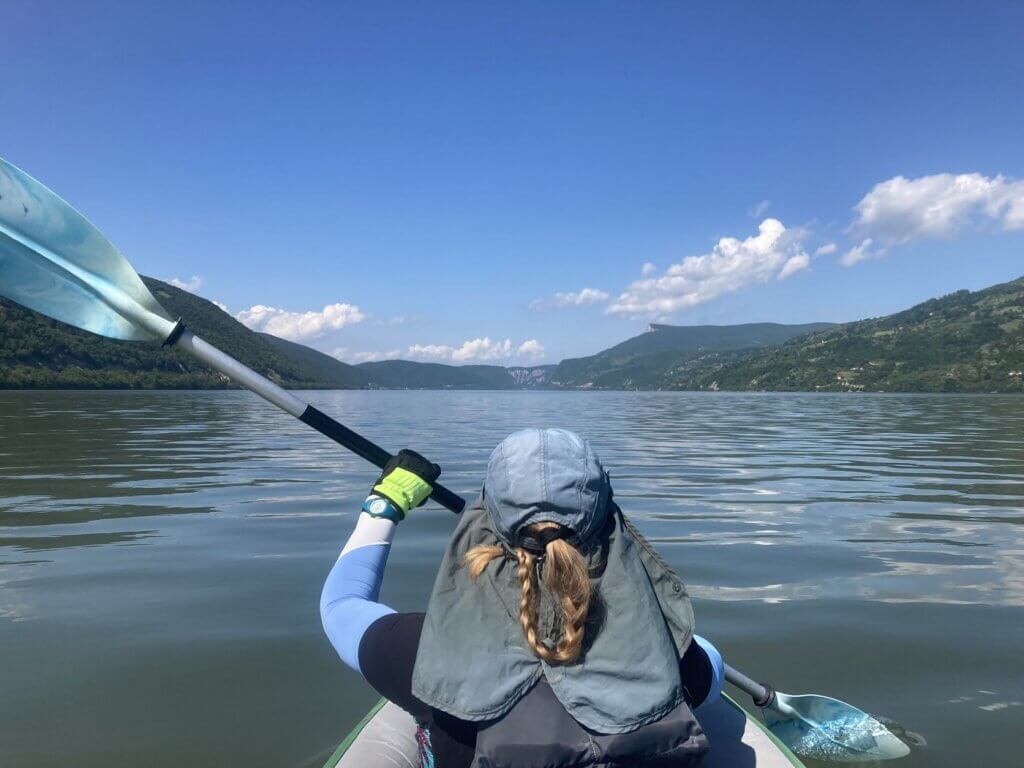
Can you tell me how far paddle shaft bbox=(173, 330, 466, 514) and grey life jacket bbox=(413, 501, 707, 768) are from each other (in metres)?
2.20

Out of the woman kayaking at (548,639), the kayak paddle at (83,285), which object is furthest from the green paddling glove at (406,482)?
the woman kayaking at (548,639)

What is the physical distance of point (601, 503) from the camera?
7.75ft

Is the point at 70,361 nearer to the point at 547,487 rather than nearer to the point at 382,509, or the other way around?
the point at 382,509

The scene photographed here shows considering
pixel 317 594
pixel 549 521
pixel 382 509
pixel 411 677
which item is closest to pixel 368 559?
pixel 382 509

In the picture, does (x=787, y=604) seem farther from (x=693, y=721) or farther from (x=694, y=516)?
(x=693, y=721)

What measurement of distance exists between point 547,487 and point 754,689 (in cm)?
361

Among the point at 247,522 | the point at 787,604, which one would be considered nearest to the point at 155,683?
the point at 247,522

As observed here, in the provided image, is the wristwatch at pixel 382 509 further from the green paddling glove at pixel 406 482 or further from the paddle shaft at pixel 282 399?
the paddle shaft at pixel 282 399

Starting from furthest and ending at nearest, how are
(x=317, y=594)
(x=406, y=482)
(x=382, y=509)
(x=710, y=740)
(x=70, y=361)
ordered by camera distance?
1. (x=70, y=361)
2. (x=317, y=594)
3. (x=406, y=482)
4. (x=710, y=740)
5. (x=382, y=509)

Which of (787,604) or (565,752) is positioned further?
(787,604)

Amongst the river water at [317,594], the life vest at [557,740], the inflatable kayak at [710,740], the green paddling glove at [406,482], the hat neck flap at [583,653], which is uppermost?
the green paddling glove at [406,482]

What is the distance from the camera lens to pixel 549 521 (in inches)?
90.4

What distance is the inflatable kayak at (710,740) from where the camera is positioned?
11.6 ft

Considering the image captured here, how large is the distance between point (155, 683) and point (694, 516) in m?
8.79
